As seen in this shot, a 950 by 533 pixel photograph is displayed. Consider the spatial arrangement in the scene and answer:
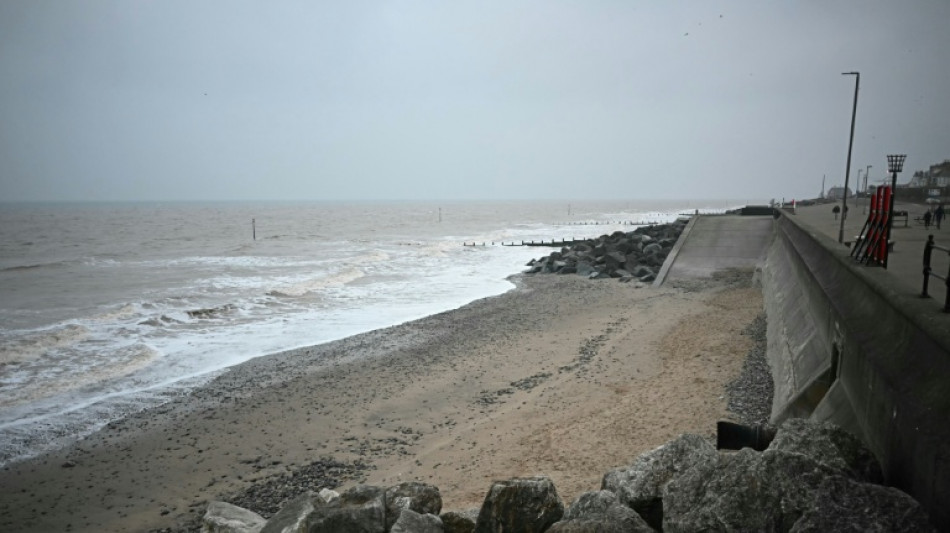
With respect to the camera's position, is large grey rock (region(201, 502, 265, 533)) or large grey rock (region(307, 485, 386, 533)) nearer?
large grey rock (region(307, 485, 386, 533))

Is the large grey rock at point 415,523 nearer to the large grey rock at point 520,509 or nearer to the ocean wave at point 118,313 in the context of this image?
the large grey rock at point 520,509

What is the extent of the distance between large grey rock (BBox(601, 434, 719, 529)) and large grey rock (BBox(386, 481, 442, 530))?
5.01 feet

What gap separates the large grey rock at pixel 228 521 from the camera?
199 inches

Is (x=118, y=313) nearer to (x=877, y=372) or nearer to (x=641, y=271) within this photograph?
(x=641, y=271)

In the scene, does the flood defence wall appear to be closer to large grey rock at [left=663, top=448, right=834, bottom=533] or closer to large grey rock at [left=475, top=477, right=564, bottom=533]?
large grey rock at [left=663, top=448, right=834, bottom=533]

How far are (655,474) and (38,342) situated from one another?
1640 cm

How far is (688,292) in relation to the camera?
19484 mm

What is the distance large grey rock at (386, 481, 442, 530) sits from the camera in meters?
4.62

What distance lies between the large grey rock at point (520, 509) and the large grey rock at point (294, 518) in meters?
1.43

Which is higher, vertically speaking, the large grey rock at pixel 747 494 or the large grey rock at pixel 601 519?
the large grey rock at pixel 747 494

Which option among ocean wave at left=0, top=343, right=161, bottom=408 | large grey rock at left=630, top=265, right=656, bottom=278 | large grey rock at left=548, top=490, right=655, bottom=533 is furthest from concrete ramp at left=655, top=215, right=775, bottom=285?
large grey rock at left=548, top=490, right=655, bottom=533

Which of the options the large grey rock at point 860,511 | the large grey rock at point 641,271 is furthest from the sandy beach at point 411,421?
the large grey rock at point 641,271

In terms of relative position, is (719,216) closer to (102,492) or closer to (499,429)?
(499,429)

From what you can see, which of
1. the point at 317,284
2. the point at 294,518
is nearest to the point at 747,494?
the point at 294,518
